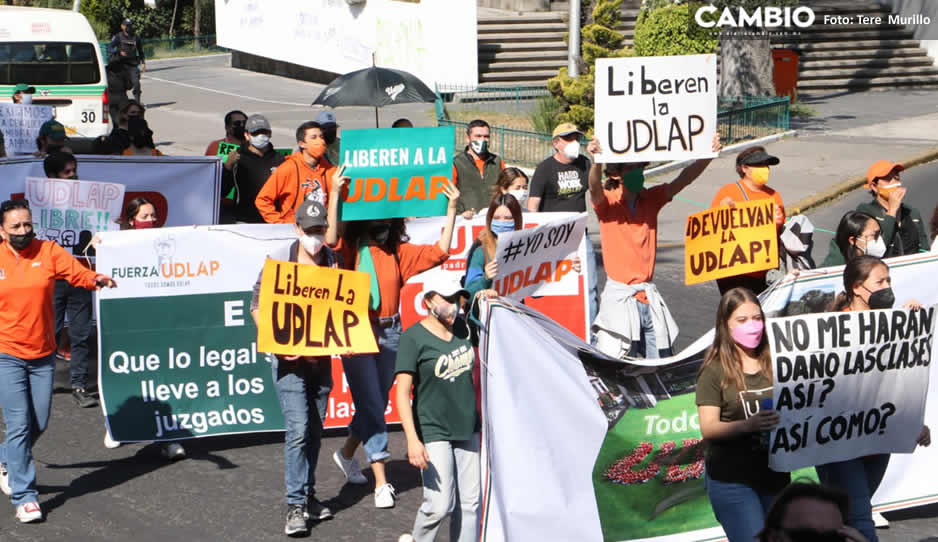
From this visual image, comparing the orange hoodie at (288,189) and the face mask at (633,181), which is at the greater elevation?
the face mask at (633,181)

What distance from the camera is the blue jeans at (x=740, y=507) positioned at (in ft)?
17.5

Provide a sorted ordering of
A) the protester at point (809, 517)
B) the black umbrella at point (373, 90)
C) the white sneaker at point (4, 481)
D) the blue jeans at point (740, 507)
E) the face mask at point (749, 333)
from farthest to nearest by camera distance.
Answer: the black umbrella at point (373, 90) → the white sneaker at point (4, 481) → the face mask at point (749, 333) → the blue jeans at point (740, 507) → the protester at point (809, 517)

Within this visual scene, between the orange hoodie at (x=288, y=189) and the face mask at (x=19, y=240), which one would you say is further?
the orange hoodie at (x=288, y=189)

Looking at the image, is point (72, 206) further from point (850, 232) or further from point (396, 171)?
point (850, 232)

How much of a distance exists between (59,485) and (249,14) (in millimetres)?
30900

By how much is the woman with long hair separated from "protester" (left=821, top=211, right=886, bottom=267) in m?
2.74

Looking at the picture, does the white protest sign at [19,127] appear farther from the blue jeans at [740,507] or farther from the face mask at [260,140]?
the blue jeans at [740,507]

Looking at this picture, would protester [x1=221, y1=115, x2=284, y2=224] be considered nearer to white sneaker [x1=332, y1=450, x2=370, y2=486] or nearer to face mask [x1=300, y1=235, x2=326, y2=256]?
white sneaker [x1=332, y1=450, x2=370, y2=486]

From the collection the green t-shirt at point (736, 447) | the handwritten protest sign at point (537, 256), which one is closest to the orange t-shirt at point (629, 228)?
the handwritten protest sign at point (537, 256)

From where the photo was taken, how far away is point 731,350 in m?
5.49

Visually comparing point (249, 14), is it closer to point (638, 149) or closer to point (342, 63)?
point (342, 63)

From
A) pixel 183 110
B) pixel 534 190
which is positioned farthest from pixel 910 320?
pixel 183 110

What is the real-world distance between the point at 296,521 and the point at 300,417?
0.59 metres

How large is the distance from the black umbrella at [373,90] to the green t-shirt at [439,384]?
963 centimetres
